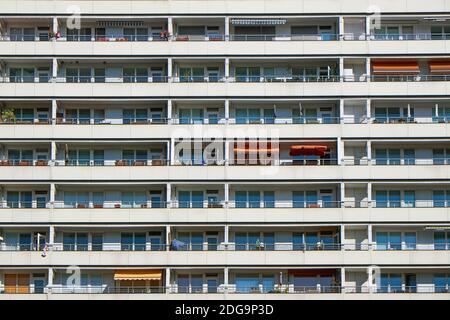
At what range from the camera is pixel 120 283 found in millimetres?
111875

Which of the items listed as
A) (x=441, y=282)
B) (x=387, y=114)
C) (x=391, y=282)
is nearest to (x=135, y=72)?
(x=387, y=114)

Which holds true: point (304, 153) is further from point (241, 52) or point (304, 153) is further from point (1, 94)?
point (1, 94)

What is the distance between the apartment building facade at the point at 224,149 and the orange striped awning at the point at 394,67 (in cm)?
9

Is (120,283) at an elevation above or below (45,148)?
below

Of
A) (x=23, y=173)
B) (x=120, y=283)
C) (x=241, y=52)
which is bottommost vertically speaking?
(x=120, y=283)

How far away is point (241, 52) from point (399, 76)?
1063cm

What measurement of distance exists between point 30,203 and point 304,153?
18.3 meters

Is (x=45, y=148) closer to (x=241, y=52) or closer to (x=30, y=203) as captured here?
(x=30, y=203)

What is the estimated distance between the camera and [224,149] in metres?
113

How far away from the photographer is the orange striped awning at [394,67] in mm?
114312

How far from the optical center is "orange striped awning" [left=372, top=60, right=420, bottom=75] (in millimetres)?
114312

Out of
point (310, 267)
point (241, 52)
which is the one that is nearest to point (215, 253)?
point (310, 267)

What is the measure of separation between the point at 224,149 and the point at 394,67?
41.3 ft

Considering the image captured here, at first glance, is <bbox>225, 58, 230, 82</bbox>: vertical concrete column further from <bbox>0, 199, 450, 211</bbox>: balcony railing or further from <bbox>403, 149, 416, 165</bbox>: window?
<bbox>403, 149, 416, 165</bbox>: window
